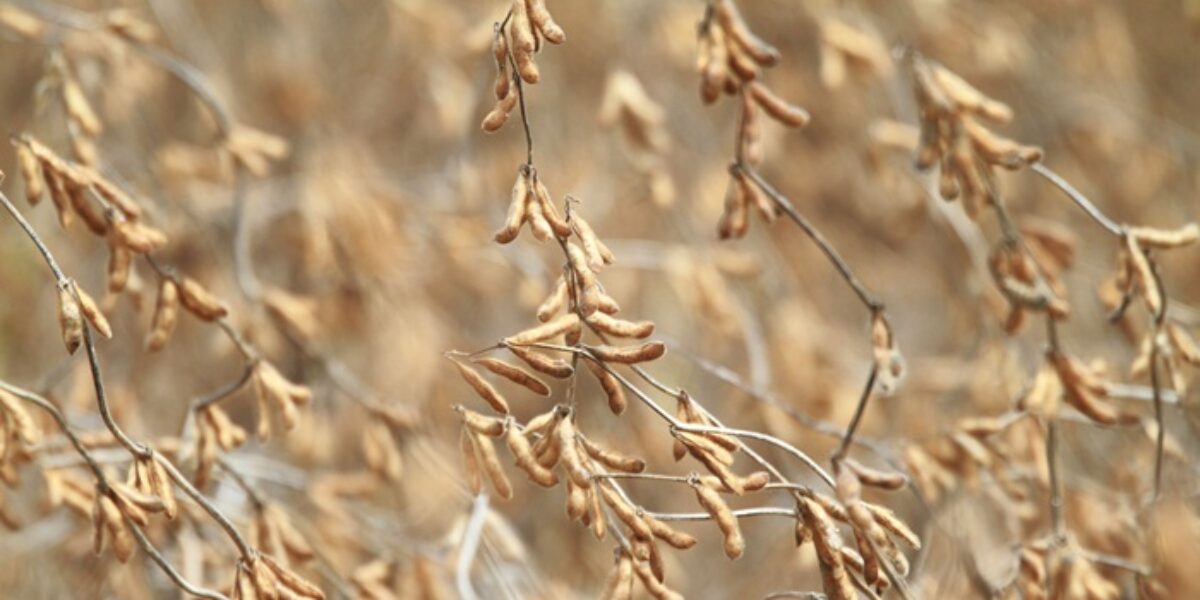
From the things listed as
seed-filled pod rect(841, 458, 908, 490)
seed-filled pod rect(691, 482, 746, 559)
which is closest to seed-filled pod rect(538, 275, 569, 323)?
seed-filled pod rect(691, 482, 746, 559)

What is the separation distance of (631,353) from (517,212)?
177 mm

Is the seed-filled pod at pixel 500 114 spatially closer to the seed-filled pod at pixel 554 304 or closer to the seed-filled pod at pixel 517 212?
the seed-filled pod at pixel 517 212

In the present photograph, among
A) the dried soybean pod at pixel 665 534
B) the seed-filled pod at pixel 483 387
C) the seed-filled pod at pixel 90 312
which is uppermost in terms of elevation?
the seed-filled pod at pixel 90 312

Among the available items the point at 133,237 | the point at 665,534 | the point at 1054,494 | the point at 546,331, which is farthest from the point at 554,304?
the point at 1054,494

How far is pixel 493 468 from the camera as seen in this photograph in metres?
1.37

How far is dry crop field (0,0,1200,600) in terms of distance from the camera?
1378 mm

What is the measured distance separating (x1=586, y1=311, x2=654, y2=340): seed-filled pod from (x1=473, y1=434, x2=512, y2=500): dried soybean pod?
0.20 m

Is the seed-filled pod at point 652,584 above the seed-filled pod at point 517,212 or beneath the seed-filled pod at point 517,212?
beneath

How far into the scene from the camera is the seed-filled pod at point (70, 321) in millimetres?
1258

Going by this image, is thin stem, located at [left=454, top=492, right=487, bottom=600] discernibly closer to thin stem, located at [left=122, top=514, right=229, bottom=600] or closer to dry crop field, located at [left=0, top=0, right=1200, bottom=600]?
dry crop field, located at [left=0, top=0, right=1200, bottom=600]

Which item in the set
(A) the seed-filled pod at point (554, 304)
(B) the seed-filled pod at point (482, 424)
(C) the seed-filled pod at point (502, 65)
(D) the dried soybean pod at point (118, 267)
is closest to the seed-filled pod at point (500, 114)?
(C) the seed-filled pod at point (502, 65)

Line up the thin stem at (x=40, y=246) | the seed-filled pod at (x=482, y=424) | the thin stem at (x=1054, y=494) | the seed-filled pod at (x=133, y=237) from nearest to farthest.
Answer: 1. the thin stem at (x=40, y=246)
2. the seed-filled pod at (x=482, y=424)
3. the seed-filled pod at (x=133, y=237)
4. the thin stem at (x=1054, y=494)

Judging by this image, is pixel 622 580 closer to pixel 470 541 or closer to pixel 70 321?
pixel 470 541

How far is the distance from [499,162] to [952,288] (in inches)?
42.1
